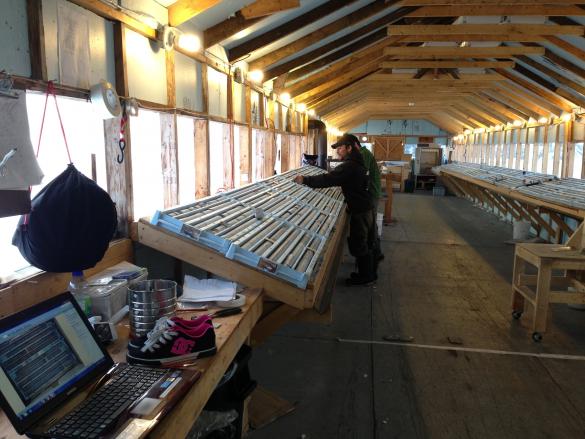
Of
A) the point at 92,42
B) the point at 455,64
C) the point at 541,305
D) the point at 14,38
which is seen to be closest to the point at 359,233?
the point at 541,305

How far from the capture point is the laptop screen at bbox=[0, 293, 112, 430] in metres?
1.46

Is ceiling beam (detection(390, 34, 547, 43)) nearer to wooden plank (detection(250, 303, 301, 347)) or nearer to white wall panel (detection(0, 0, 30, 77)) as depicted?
wooden plank (detection(250, 303, 301, 347))

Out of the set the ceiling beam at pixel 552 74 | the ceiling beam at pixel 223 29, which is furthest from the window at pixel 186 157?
the ceiling beam at pixel 552 74

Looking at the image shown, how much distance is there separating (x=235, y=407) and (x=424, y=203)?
15.1m

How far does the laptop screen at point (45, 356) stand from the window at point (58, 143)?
787 millimetres

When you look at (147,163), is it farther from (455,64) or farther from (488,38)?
(455,64)

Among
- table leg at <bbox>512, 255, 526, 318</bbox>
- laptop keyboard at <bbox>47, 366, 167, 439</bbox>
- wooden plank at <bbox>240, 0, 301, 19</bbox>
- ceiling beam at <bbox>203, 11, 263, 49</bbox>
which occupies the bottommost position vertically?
table leg at <bbox>512, 255, 526, 318</bbox>

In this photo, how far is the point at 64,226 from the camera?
2238mm

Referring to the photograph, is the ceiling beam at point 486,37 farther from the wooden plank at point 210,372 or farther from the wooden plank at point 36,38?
the wooden plank at point 36,38

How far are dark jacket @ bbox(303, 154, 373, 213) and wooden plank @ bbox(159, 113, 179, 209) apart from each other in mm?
1828

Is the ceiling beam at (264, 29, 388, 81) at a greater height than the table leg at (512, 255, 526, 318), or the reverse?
the ceiling beam at (264, 29, 388, 81)

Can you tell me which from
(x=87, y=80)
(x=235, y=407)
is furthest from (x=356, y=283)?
(x=87, y=80)

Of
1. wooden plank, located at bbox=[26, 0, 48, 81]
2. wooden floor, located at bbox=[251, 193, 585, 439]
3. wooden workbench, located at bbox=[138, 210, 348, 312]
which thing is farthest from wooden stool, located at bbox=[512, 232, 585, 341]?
wooden plank, located at bbox=[26, 0, 48, 81]

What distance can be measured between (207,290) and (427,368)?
7.83 ft
